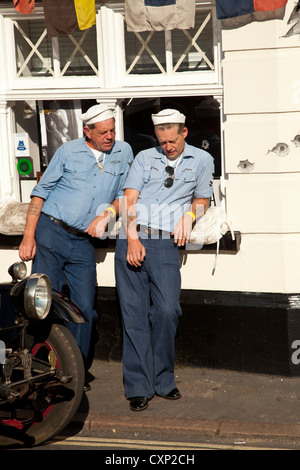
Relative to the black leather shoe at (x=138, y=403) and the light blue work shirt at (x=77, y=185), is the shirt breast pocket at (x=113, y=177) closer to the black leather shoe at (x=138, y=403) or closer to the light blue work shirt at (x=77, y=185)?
the light blue work shirt at (x=77, y=185)

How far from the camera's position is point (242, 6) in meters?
5.90

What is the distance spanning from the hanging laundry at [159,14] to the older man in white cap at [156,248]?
0.89 meters

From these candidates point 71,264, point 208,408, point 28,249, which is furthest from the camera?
point 71,264

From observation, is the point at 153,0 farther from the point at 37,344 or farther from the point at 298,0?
the point at 37,344

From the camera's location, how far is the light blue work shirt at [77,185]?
5.99m

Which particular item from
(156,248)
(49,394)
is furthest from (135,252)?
(49,394)

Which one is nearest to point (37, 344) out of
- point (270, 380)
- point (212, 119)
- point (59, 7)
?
point (270, 380)

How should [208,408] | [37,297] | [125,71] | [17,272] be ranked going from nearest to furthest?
1. [37,297]
2. [17,272]
3. [208,408]
4. [125,71]

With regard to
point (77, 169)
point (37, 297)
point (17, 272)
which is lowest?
point (37, 297)

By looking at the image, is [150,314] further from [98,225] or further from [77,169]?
[77,169]

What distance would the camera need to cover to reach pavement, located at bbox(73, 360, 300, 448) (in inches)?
208

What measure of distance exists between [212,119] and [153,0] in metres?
1.13

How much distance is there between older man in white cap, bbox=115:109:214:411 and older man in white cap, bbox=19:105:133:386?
224 mm

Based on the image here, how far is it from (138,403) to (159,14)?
125 inches
